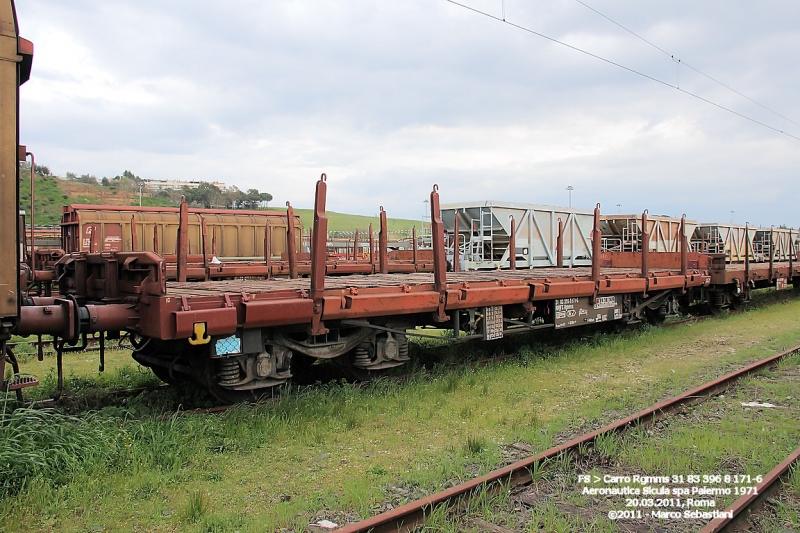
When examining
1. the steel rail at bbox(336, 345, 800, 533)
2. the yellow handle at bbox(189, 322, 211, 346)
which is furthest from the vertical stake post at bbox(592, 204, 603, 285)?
the yellow handle at bbox(189, 322, 211, 346)

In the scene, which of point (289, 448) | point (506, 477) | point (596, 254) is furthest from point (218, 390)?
point (596, 254)

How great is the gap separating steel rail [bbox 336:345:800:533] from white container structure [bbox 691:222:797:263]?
20891mm

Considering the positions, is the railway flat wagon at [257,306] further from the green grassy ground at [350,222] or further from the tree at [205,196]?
the green grassy ground at [350,222]

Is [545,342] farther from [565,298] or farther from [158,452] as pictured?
[158,452]

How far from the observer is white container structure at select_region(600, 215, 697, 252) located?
2275cm

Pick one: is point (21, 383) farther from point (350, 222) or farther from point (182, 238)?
point (350, 222)

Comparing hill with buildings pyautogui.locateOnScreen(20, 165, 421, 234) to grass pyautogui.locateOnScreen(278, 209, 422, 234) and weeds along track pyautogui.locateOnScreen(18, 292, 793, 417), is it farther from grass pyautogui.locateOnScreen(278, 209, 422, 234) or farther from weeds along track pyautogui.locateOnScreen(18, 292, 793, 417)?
weeds along track pyautogui.locateOnScreen(18, 292, 793, 417)

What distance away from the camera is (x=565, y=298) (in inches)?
376

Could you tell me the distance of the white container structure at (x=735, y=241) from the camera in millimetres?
26797

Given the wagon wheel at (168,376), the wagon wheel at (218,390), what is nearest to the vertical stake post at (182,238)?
the wagon wheel at (168,376)

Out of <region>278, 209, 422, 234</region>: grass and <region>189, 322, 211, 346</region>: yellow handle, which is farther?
<region>278, 209, 422, 234</region>: grass

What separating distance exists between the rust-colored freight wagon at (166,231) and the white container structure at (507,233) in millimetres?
6197

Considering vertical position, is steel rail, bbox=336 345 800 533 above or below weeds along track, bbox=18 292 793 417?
below

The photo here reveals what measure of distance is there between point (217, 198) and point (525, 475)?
234 feet
